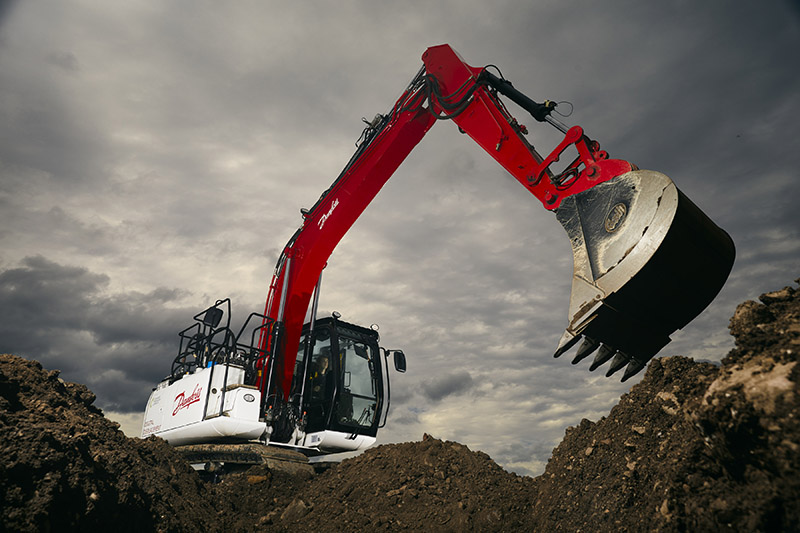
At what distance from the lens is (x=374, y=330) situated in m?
8.61

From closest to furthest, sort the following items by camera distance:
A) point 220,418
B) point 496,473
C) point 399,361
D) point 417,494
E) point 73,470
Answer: point 73,470 → point 417,494 → point 496,473 → point 220,418 → point 399,361

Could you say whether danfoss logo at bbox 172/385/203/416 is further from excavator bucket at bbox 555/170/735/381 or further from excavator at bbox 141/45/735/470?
excavator bucket at bbox 555/170/735/381

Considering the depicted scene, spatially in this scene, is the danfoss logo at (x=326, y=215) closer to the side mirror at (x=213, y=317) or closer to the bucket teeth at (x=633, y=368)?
the side mirror at (x=213, y=317)

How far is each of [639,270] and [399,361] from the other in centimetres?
487

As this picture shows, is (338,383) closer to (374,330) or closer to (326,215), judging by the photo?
(374,330)

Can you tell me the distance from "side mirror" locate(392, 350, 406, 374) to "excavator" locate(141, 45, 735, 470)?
2cm

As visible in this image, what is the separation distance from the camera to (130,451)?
16.2 ft

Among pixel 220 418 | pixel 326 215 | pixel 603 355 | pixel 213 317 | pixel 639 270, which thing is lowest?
pixel 220 418

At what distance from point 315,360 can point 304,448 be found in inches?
54.6

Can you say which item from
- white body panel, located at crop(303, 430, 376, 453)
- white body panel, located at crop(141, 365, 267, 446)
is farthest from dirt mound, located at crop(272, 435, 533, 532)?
white body panel, located at crop(141, 365, 267, 446)

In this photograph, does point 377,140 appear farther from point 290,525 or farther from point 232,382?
point 290,525

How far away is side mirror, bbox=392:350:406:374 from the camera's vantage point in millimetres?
7793

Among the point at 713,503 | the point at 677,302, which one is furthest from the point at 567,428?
the point at 713,503

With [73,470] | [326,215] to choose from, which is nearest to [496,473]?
[73,470]
